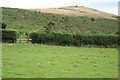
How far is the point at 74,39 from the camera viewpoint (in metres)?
33.7

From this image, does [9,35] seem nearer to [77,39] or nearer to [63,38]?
[63,38]

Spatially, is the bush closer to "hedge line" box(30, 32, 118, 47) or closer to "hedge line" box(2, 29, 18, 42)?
"hedge line" box(30, 32, 118, 47)

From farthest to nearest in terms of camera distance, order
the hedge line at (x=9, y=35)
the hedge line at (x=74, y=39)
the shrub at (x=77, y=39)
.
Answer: the shrub at (x=77, y=39), the hedge line at (x=74, y=39), the hedge line at (x=9, y=35)

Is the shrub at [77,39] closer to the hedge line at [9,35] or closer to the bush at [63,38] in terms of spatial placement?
the bush at [63,38]

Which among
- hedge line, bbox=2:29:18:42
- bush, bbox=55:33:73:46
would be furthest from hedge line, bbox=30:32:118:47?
hedge line, bbox=2:29:18:42

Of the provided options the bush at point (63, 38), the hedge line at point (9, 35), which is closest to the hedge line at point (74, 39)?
the bush at point (63, 38)

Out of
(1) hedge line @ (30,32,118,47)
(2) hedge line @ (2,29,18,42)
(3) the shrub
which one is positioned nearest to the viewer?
(2) hedge line @ (2,29,18,42)

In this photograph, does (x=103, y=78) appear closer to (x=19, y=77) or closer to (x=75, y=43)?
(x=19, y=77)

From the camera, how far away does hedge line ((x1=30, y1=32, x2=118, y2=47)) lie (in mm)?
33188

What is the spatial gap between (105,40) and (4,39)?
19812 mm

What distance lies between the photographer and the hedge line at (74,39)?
33188mm

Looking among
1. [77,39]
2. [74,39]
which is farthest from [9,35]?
[77,39]

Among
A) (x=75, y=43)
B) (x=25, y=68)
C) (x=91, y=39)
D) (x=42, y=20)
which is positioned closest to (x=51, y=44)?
(x=75, y=43)

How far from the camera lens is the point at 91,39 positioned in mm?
33500
